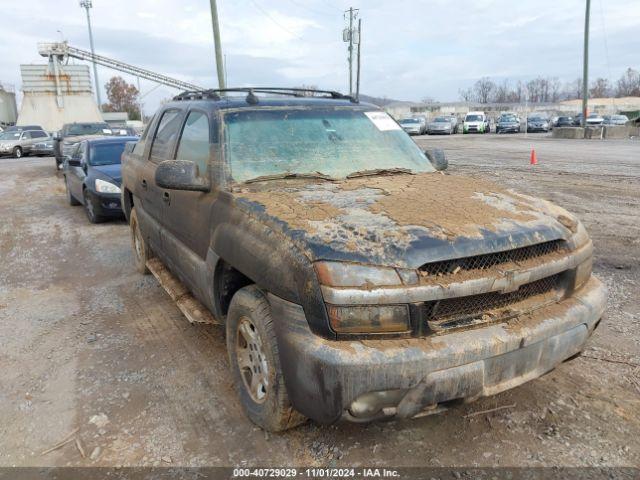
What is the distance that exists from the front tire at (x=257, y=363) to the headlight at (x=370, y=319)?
436 mm

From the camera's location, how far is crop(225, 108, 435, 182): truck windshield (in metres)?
3.39

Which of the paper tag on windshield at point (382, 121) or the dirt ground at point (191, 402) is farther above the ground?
the paper tag on windshield at point (382, 121)

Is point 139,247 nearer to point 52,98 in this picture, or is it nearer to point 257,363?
point 257,363

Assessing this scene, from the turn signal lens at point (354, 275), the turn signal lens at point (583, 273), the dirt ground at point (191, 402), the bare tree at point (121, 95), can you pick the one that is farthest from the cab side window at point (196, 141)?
the bare tree at point (121, 95)

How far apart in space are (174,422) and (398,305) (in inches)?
63.4

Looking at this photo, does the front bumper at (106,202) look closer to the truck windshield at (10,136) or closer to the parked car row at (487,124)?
the truck windshield at (10,136)

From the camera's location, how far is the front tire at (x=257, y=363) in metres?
2.53

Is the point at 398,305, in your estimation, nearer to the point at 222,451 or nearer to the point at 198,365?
the point at 222,451

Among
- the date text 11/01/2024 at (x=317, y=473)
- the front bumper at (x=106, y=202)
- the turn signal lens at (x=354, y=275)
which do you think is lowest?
the date text 11/01/2024 at (x=317, y=473)

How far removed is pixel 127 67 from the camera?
177ft

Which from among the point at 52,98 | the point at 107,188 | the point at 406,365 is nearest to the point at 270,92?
the point at 406,365

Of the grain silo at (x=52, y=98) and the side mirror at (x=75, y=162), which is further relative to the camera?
the grain silo at (x=52, y=98)

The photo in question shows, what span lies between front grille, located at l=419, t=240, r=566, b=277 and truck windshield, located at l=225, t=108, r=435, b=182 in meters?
1.35

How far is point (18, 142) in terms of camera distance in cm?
2706
